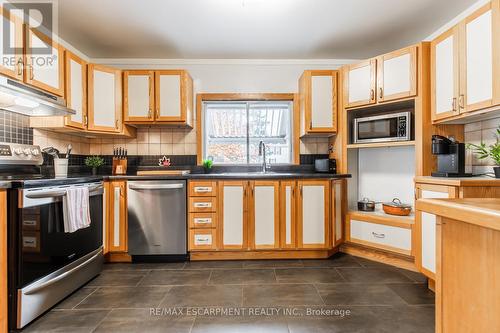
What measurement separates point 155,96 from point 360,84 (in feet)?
7.66

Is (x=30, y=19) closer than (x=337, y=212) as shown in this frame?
Yes

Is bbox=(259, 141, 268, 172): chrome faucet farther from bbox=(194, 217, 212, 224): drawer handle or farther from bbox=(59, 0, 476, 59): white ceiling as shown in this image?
bbox=(59, 0, 476, 59): white ceiling

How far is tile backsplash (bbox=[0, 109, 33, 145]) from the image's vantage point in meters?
2.12

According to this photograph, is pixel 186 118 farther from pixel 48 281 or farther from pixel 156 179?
pixel 48 281

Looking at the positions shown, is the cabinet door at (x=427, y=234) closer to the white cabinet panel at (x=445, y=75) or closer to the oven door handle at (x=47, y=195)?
the white cabinet panel at (x=445, y=75)

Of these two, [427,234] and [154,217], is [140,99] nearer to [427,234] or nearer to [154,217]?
[154,217]

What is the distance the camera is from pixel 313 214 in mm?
2736

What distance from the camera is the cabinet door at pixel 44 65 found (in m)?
2.03

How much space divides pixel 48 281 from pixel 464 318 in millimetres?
2261

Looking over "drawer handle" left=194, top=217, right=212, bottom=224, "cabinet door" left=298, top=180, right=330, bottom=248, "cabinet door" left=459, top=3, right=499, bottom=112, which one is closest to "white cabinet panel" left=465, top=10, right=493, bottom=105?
"cabinet door" left=459, top=3, right=499, bottom=112

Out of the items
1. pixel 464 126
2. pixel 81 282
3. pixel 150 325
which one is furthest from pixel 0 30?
pixel 464 126

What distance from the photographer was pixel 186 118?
10.1 ft

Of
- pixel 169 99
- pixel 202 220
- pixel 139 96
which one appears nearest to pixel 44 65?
pixel 139 96

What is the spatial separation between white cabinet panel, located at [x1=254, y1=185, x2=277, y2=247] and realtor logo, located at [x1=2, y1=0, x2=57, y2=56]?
2.26m
